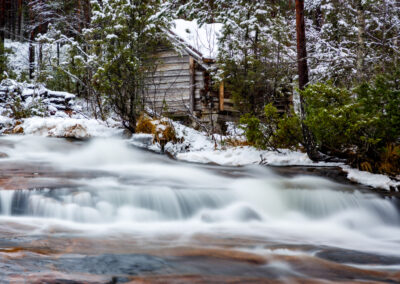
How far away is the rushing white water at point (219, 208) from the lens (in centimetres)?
523

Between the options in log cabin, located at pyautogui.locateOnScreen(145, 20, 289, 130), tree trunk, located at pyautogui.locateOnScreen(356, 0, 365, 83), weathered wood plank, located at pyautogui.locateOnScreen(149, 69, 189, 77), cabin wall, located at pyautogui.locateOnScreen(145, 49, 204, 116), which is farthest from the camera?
weathered wood plank, located at pyautogui.locateOnScreen(149, 69, 189, 77)

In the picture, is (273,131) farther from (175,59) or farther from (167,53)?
(167,53)

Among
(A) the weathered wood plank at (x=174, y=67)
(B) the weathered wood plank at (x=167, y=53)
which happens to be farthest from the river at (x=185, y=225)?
(B) the weathered wood plank at (x=167, y=53)

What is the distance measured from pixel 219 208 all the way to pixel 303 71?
182 inches

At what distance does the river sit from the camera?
3.18 m

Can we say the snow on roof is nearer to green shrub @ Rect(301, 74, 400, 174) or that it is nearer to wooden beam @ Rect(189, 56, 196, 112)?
wooden beam @ Rect(189, 56, 196, 112)

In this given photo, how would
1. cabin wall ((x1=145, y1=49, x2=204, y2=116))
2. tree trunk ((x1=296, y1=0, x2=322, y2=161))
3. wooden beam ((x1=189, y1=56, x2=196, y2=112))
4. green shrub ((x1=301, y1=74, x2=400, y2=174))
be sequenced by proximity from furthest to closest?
cabin wall ((x1=145, y1=49, x2=204, y2=116))
wooden beam ((x1=189, y1=56, x2=196, y2=112))
tree trunk ((x1=296, y1=0, x2=322, y2=161))
green shrub ((x1=301, y1=74, x2=400, y2=174))

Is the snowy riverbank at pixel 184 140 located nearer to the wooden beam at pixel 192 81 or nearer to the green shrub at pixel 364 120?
the green shrub at pixel 364 120

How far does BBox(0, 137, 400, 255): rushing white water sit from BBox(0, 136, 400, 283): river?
2 cm

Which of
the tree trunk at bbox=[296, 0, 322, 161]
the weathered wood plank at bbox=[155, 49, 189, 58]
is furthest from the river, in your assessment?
the weathered wood plank at bbox=[155, 49, 189, 58]

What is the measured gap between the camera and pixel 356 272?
11.0 feet

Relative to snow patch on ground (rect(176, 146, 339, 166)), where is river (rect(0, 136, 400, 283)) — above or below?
below

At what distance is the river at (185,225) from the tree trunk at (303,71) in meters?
0.94

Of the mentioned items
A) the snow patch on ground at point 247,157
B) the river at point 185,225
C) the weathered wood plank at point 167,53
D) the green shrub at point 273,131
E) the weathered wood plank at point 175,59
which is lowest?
the river at point 185,225
